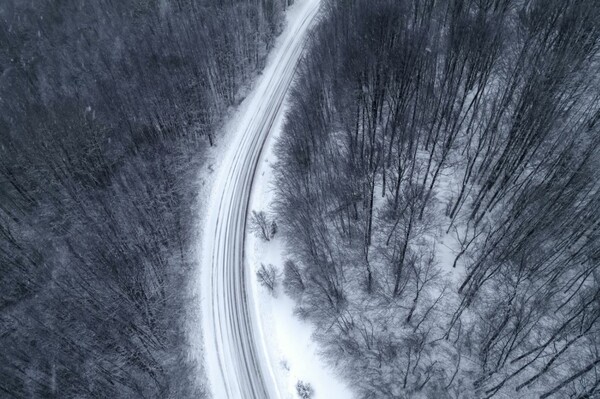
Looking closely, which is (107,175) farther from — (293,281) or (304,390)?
(304,390)

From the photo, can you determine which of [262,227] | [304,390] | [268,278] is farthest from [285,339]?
[262,227]

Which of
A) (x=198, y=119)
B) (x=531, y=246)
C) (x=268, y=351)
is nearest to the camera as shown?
(x=531, y=246)

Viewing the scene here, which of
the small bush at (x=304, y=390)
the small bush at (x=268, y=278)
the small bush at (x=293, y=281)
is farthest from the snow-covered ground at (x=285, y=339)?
the small bush at (x=293, y=281)

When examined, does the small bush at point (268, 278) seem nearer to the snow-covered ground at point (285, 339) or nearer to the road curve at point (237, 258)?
the snow-covered ground at point (285, 339)

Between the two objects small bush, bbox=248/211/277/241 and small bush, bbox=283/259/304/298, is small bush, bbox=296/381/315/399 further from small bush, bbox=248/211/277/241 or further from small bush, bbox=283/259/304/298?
small bush, bbox=248/211/277/241

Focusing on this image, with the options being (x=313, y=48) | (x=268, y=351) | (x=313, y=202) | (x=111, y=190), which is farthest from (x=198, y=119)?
(x=268, y=351)

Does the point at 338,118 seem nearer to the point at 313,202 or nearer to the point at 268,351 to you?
the point at 313,202
